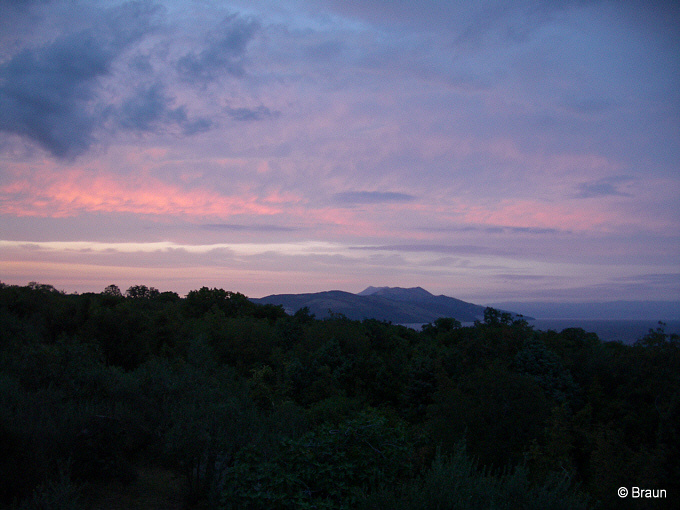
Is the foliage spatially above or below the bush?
below

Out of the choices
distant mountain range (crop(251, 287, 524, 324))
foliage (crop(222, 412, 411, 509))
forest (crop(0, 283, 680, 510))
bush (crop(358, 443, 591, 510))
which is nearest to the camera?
bush (crop(358, 443, 591, 510))

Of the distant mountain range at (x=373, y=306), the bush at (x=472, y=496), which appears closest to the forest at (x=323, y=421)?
the bush at (x=472, y=496)

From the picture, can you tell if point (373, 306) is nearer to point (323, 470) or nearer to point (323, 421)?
point (323, 421)

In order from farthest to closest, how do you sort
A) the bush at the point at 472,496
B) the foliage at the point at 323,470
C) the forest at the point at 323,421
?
1. the forest at the point at 323,421
2. the foliage at the point at 323,470
3. the bush at the point at 472,496

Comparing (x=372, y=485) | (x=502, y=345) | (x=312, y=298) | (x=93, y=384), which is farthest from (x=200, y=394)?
(x=312, y=298)

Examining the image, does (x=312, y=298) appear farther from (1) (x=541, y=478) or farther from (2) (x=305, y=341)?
(1) (x=541, y=478)

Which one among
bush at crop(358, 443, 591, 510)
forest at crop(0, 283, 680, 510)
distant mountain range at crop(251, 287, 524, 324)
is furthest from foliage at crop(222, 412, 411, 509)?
distant mountain range at crop(251, 287, 524, 324)

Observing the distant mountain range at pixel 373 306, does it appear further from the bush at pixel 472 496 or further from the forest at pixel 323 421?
the bush at pixel 472 496

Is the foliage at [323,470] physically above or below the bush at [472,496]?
below

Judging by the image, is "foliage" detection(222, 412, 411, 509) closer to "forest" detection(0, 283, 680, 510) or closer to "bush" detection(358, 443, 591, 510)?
"forest" detection(0, 283, 680, 510)

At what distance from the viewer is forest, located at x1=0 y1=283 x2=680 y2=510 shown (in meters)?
6.02

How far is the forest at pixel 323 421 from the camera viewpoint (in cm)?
602

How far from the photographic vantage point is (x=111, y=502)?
8.14m

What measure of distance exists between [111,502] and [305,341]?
1532 cm
